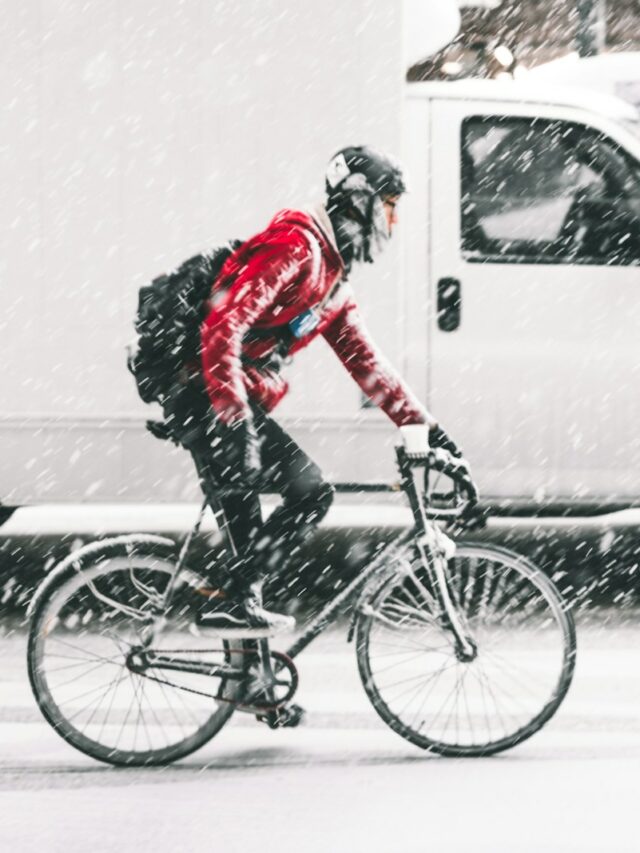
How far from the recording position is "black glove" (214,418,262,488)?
4176 mm

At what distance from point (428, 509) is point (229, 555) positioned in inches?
24.2

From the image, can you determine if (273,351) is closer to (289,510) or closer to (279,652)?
(289,510)

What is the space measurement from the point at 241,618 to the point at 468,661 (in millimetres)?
701

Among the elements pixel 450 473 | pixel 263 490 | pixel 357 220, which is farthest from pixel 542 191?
pixel 263 490

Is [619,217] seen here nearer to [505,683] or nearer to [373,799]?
[505,683]

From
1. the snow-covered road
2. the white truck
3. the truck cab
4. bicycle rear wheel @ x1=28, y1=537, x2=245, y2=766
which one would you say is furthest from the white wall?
bicycle rear wheel @ x1=28, y1=537, x2=245, y2=766

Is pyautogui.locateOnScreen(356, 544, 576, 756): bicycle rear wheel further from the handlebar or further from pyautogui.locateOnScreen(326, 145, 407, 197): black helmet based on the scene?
pyautogui.locateOnScreen(326, 145, 407, 197): black helmet

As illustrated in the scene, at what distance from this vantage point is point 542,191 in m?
7.01

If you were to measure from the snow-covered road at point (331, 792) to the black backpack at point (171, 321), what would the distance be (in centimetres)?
114

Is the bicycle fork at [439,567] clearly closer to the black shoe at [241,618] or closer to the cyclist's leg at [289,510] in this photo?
the cyclist's leg at [289,510]

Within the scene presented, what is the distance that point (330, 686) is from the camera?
564cm

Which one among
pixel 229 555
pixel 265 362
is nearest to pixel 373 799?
pixel 229 555

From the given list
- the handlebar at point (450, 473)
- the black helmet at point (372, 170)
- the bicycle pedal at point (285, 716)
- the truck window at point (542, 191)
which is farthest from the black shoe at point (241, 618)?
the truck window at point (542, 191)

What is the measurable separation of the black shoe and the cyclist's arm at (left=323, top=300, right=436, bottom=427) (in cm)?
71
